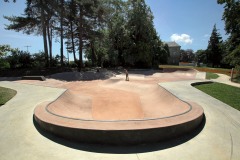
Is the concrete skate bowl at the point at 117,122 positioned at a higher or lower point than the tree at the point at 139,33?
lower

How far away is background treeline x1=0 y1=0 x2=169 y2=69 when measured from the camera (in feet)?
75.9

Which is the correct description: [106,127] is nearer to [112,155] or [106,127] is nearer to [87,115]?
[112,155]

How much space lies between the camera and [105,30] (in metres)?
30.4

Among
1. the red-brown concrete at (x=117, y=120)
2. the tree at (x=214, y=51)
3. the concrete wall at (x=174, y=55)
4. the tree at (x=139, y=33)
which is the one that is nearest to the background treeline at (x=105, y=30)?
the tree at (x=139, y=33)

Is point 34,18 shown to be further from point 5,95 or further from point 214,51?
point 214,51

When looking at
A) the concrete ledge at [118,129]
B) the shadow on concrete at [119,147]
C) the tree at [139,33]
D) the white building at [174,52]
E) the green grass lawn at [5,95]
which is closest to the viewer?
the shadow on concrete at [119,147]

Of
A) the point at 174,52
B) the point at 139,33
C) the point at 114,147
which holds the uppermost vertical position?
the point at 139,33

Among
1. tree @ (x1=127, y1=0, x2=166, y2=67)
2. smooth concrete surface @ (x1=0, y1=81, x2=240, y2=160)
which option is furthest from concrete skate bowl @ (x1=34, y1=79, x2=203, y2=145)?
tree @ (x1=127, y1=0, x2=166, y2=67)

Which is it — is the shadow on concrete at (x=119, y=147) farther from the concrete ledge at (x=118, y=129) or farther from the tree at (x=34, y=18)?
the tree at (x=34, y=18)

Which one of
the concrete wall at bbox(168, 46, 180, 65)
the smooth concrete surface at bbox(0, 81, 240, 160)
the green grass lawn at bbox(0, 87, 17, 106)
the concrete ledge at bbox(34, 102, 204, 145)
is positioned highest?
the concrete wall at bbox(168, 46, 180, 65)

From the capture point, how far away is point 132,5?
1222 inches

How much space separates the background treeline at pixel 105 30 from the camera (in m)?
23.1

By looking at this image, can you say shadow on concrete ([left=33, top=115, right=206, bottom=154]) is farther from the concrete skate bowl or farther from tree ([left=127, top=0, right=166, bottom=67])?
tree ([left=127, top=0, right=166, bottom=67])

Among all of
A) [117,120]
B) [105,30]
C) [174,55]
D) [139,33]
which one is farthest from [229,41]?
[174,55]
